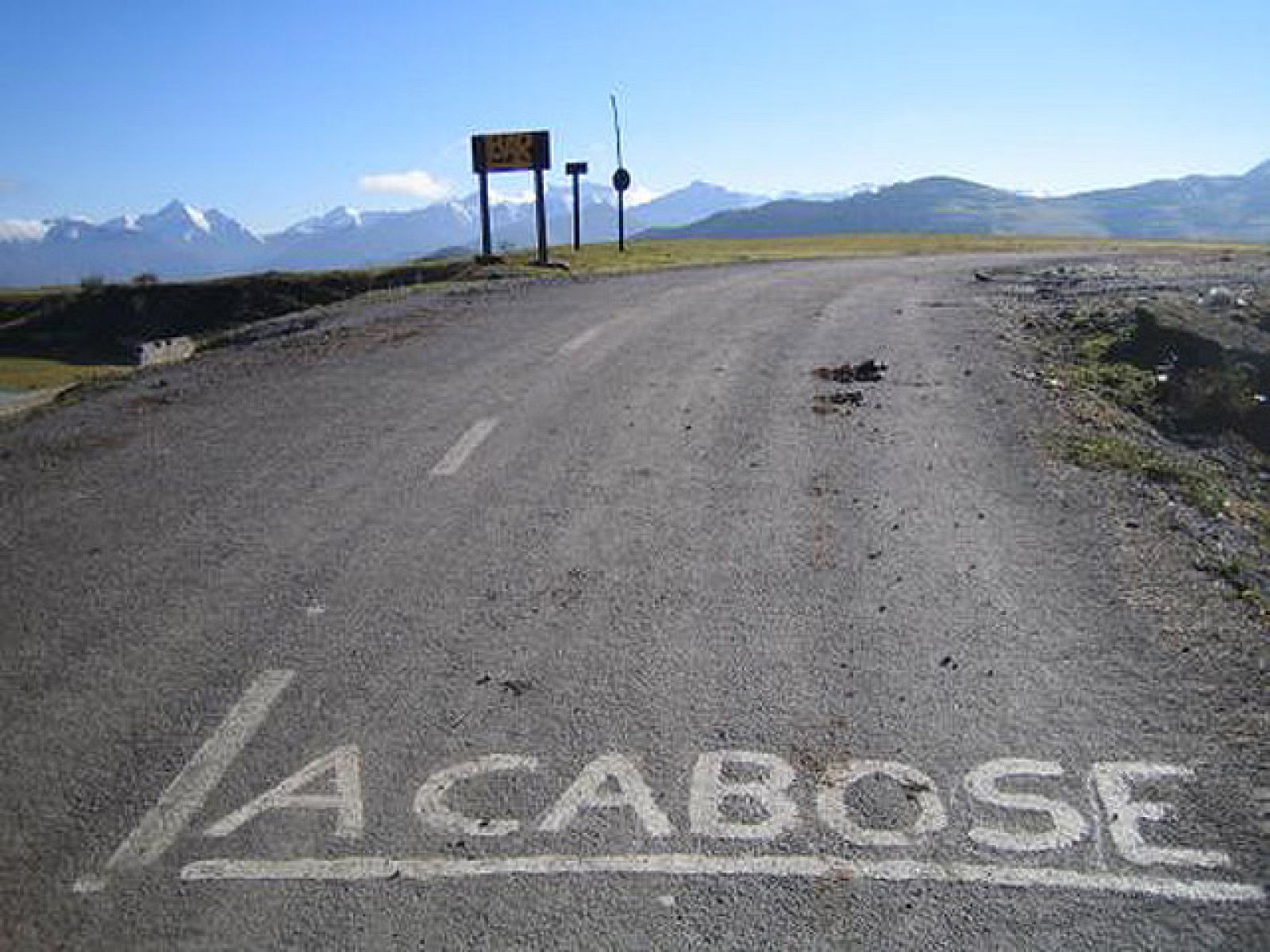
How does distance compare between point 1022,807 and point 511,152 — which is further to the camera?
point 511,152

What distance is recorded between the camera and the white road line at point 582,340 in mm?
13733

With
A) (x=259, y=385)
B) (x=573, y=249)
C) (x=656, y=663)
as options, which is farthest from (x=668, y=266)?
(x=656, y=663)

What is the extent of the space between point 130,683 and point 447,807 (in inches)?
71.8

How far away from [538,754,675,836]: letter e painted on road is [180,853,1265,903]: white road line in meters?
0.17

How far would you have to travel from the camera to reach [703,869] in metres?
3.68

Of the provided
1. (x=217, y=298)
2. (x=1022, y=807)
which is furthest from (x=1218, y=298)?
(x=217, y=298)

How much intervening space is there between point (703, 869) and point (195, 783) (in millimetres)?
1899

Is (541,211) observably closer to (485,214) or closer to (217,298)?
(485,214)

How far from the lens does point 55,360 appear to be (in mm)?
51906

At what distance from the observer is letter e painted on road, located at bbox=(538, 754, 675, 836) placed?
3.94 meters

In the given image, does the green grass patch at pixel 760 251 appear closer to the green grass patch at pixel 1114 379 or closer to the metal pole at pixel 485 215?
the metal pole at pixel 485 215

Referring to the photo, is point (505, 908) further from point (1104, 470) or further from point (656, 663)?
point (1104, 470)

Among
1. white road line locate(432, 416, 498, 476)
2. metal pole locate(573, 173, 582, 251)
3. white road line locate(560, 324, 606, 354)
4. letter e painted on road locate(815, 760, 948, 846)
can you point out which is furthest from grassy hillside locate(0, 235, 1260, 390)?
letter e painted on road locate(815, 760, 948, 846)

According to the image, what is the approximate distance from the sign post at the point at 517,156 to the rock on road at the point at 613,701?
27260 millimetres
